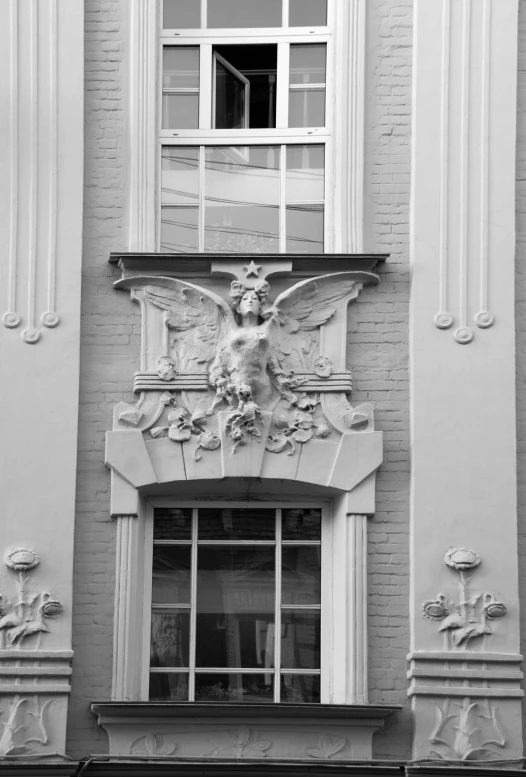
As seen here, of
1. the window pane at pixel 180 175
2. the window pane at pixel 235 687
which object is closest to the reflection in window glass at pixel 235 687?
the window pane at pixel 235 687

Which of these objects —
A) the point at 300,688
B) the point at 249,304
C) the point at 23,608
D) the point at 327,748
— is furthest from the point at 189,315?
the point at 327,748

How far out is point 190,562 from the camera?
12.4m

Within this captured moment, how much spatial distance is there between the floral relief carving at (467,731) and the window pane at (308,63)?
487cm

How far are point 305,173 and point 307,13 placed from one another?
130 cm

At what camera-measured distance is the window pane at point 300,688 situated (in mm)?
12117

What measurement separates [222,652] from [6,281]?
3.10m

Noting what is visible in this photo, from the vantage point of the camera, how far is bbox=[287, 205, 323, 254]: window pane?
12992 mm

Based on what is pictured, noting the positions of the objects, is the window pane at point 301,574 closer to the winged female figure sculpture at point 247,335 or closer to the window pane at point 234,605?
the window pane at point 234,605

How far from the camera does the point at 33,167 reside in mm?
12695

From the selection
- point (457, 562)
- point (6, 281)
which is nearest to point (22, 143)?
point (6, 281)

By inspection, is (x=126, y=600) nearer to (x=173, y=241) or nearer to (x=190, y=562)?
(x=190, y=562)

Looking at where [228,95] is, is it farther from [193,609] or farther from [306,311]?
[193,609]

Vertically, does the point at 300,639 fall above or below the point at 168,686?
above

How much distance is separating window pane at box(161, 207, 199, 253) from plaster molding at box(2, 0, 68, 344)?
769 mm
